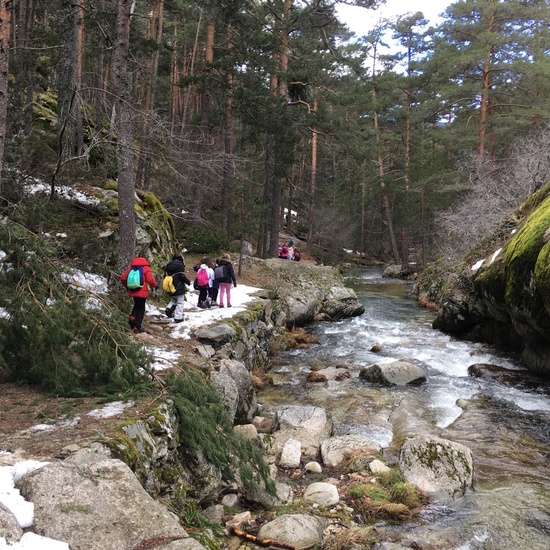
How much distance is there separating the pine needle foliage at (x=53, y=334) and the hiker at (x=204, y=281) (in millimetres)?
5735

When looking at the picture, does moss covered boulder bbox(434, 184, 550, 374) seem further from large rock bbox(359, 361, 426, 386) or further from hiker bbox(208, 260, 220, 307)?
hiker bbox(208, 260, 220, 307)

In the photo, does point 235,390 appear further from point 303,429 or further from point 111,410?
point 111,410

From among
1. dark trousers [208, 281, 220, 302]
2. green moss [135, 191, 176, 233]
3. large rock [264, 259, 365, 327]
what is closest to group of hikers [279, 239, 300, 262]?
large rock [264, 259, 365, 327]

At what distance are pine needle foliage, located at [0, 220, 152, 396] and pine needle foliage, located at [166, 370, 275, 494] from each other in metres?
0.49

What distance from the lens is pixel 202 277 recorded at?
1127cm

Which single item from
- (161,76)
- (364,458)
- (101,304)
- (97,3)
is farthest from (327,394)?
(161,76)

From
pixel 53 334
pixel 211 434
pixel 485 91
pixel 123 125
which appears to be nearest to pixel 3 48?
pixel 123 125

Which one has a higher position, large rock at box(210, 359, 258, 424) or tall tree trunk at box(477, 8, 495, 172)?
tall tree trunk at box(477, 8, 495, 172)

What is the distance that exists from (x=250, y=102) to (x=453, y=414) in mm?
13218

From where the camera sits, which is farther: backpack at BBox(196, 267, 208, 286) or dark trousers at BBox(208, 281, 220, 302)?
dark trousers at BBox(208, 281, 220, 302)

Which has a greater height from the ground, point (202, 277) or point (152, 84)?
point (152, 84)

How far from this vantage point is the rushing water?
4930 mm

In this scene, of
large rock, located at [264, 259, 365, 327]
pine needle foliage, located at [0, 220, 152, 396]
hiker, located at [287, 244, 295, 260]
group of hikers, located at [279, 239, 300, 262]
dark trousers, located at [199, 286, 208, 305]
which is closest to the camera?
pine needle foliage, located at [0, 220, 152, 396]

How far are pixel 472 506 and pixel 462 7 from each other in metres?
24.8
